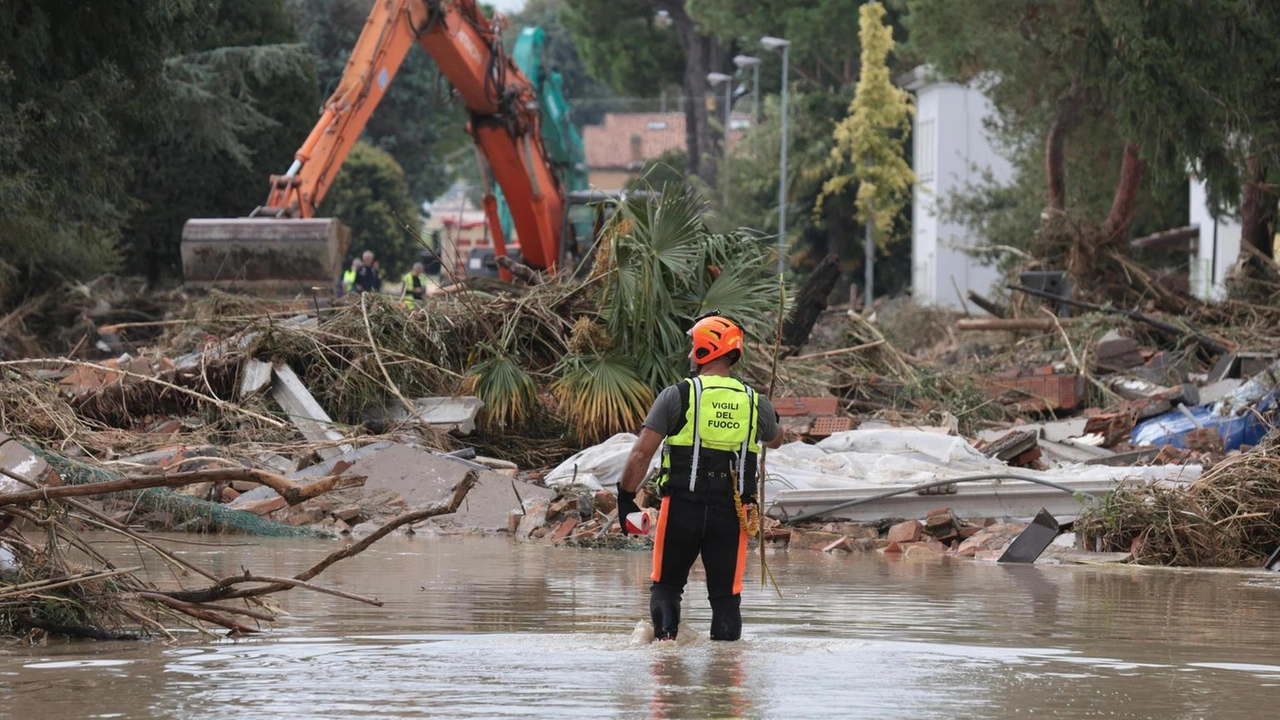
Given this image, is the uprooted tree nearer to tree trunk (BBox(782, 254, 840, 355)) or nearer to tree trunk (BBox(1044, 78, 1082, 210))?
tree trunk (BBox(1044, 78, 1082, 210))

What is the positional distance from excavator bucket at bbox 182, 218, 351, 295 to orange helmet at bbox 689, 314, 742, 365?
12640mm

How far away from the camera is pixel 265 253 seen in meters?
21.5

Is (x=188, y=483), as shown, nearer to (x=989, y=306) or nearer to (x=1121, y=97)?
(x=1121, y=97)

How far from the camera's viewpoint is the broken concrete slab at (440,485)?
15.9 metres

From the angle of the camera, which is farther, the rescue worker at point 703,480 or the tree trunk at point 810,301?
the tree trunk at point 810,301

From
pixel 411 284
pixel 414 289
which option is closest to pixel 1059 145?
pixel 411 284

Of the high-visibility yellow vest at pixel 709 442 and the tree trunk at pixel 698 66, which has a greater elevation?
the tree trunk at pixel 698 66

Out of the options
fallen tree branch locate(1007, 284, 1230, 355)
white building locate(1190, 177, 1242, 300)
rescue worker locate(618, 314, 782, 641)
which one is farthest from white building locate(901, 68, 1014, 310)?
rescue worker locate(618, 314, 782, 641)

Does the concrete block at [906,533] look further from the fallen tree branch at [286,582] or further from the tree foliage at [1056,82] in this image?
the tree foliage at [1056,82]

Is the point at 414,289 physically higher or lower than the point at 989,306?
higher

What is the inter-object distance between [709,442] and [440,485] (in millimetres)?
7694

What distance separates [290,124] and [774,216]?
865 inches

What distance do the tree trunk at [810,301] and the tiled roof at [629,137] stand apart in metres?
86.6

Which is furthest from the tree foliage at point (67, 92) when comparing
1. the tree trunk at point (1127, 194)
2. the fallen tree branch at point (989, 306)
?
the tree trunk at point (1127, 194)
